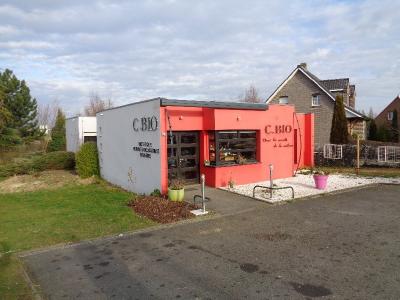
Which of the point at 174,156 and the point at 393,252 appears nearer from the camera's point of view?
the point at 393,252

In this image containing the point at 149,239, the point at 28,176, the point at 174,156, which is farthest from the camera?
the point at 28,176

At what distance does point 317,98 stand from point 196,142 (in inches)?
795

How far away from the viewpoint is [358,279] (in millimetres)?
5492

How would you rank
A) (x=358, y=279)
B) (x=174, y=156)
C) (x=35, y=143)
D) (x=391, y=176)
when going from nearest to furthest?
1. (x=358, y=279)
2. (x=174, y=156)
3. (x=391, y=176)
4. (x=35, y=143)

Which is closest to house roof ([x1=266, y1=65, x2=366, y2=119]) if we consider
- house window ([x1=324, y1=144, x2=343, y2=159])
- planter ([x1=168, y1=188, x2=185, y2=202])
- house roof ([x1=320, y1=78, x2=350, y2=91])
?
house roof ([x1=320, y1=78, x2=350, y2=91])

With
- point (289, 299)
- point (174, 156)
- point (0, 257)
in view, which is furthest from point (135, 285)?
point (174, 156)

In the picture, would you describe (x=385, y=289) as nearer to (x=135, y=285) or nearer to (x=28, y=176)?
(x=135, y=285)

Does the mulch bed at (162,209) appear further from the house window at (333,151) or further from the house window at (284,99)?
the house window at (284,99)

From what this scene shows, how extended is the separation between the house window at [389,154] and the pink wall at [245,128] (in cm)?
732

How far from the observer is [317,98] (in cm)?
3120

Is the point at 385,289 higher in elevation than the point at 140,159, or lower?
lower

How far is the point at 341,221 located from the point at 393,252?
234cm

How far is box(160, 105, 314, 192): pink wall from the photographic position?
13508mm

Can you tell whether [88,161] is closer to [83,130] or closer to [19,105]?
[83,130]
